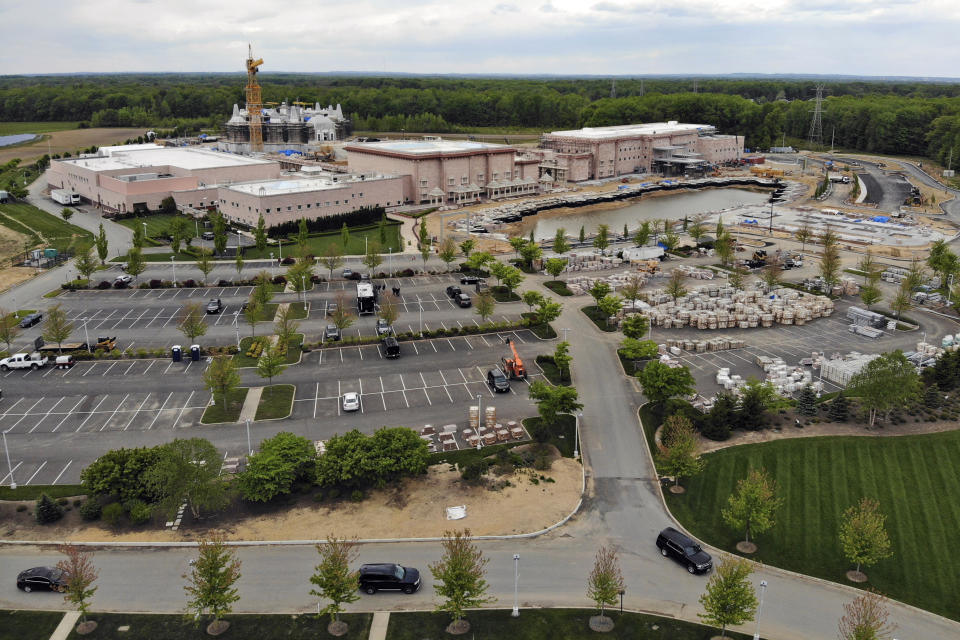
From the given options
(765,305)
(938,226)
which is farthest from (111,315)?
(938,226)

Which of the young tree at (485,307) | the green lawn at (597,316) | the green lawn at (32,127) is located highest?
the green lawn at (32,127)

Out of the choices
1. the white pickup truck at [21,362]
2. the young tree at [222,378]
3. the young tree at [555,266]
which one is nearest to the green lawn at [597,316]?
the young tree at [555,266]

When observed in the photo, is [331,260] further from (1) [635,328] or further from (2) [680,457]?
(2) [680,457]

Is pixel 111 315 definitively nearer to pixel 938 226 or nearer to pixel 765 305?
pixel 765 305

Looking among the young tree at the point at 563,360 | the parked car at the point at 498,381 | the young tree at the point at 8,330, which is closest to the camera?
the parked car at the point at 498,381

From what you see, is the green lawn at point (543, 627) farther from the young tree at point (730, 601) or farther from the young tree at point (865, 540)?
the young tree at point (865, 540)

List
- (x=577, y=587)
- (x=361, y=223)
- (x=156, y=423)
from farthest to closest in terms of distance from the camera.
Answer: (x=361, y=223), (x=156, y=423), (x=577, y=587)
